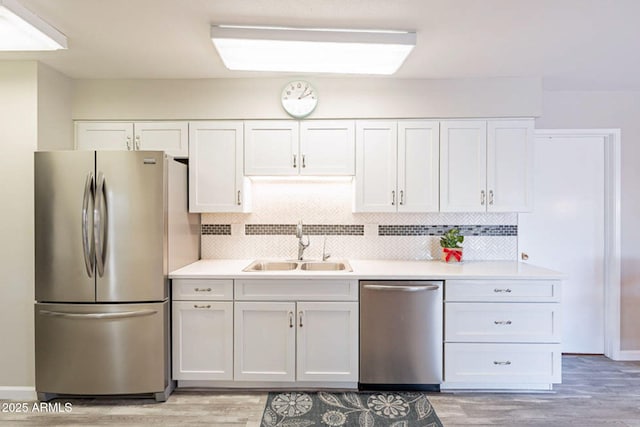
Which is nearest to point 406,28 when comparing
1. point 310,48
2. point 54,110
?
point 310,48

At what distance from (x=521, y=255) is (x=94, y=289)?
3399mm

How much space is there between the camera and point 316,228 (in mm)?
3211

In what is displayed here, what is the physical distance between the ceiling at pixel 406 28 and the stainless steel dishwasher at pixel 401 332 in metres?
1.61

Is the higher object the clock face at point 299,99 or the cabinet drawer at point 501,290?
the clock face at point 299,99

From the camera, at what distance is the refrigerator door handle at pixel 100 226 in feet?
7.67

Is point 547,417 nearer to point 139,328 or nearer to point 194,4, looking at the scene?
point 139,328

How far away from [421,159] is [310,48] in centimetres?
125

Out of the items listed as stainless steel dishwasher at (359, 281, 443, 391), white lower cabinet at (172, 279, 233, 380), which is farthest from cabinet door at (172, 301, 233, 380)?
stainless steel dishwasher at (359, 281, 443, 391)

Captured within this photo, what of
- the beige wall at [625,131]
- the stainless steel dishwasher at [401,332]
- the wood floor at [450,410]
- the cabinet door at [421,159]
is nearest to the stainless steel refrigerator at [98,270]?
the wood floor at [450,410]

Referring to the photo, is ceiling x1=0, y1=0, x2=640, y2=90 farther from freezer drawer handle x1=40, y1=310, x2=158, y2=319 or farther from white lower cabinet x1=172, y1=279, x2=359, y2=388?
freezer drawer handle x1=40, y1=310, x2=158, y2=319

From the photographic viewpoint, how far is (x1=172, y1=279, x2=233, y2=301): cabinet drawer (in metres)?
2.53

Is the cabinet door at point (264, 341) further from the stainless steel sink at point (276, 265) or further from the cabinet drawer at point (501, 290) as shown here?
the cabinet drawer at point (501, 290)

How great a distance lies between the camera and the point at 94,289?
2365 mm

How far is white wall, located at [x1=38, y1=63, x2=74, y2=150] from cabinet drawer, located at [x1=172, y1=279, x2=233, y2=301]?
54.9 inches
